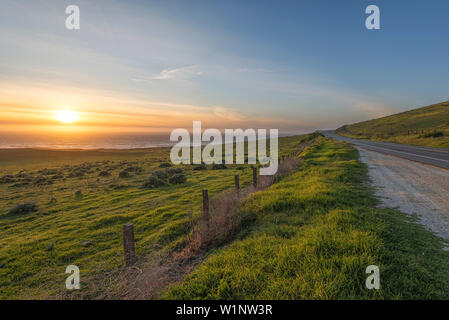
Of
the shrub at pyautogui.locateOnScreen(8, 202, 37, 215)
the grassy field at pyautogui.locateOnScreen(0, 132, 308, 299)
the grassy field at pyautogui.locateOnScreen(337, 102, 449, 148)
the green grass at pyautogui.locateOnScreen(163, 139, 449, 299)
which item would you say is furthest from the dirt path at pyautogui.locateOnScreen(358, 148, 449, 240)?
the grassy field at pyautogui.locateOnScreen(337, 102, 449, 148)

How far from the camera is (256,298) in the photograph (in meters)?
3.29

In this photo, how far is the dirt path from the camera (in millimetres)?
6231

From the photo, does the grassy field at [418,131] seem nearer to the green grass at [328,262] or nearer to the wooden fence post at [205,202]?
the green grass at [328,262]

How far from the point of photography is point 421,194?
341 inches

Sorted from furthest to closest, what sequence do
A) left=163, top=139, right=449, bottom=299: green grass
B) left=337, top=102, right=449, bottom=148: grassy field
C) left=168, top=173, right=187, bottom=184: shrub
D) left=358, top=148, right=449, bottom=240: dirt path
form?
1. left=337, top=102, right=449, bottom=148: grassy field
2. left=168, top=173, right=187, bottom=184: shrub
3. left=358, top=148, right=449, bottom=240: dirt path
4. left=163, top=139, right=449, bottom=299: green grass

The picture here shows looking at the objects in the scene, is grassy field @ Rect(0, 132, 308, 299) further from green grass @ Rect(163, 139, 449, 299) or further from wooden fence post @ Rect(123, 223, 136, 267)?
green grass @ Rect(163, 139, 449, 299)

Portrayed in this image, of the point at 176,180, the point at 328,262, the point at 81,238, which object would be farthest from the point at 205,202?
the point at 176,180

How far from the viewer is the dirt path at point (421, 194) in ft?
20.4

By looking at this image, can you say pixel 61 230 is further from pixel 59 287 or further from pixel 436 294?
pixel 436 294

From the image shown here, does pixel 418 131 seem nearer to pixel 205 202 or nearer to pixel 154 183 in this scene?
pixel 154 183

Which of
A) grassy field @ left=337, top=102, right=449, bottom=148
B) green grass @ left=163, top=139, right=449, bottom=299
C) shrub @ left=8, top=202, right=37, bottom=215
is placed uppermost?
grassy field @ left=337, top=102, right=449, bottom=148

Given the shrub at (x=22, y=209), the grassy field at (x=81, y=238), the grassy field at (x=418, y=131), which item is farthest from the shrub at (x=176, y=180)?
the grassy field at (x=418, y=131)

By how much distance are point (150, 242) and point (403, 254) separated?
724cm
